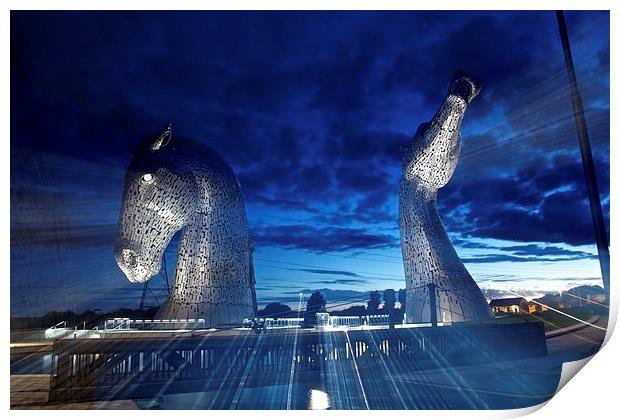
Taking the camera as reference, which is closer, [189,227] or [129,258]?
[129,258]

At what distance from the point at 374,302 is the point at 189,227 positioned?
2.41 metres

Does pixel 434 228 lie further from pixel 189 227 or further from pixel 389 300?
pixel 189 227

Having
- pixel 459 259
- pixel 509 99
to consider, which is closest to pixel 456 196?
pixel 459 259

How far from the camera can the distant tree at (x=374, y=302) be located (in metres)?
6.67

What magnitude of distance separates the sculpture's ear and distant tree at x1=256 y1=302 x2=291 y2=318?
2644mm

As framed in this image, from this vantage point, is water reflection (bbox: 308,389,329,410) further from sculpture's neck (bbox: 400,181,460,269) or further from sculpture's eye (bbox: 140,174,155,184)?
sculpture's eye (bbox: 140,174,155,184)

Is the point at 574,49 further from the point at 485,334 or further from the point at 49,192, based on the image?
the point at 49,192

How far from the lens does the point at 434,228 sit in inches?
233

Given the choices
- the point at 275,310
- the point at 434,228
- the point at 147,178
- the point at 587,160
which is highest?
the point at 147,178

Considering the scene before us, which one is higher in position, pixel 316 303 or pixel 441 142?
pixel 441 142

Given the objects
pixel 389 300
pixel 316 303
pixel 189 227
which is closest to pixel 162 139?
pixel 189 227

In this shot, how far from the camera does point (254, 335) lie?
17.2 ft

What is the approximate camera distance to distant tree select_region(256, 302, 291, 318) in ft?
22.9

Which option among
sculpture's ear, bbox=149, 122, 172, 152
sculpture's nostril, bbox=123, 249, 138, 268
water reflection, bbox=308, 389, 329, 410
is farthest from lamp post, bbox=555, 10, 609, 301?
sculpture's nostril, bbox=123, 249, 138, 268
